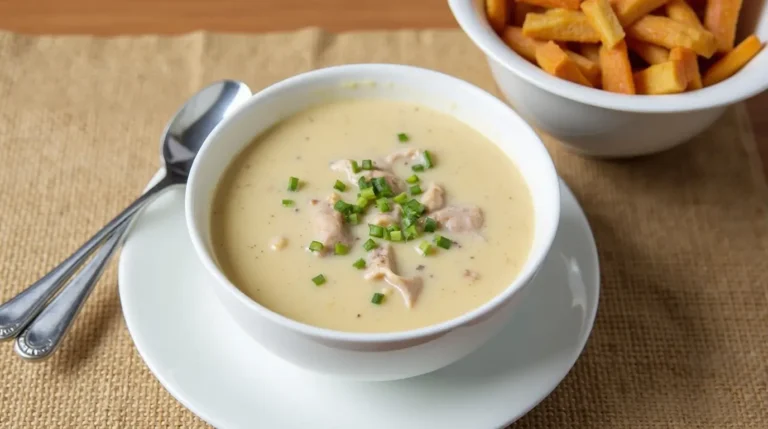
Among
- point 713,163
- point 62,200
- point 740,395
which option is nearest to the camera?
point 740,395

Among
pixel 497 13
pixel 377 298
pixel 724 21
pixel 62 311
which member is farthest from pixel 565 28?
pixel 62 311

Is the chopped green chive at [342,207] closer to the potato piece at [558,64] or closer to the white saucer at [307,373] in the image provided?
the white saucer at [307,373]

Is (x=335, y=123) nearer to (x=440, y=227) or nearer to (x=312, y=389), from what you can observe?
(x=440, y=227)

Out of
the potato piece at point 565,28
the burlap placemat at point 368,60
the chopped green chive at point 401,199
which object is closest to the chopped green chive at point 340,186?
the chopped green chive at point 401,199

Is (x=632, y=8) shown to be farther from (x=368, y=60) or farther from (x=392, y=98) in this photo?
(x=368, y=60)

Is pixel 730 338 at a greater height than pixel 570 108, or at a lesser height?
lesser

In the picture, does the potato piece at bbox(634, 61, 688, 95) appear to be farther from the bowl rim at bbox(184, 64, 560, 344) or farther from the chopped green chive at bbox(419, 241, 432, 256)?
the chopped green chive at bbox(419, 241, 432, 256)

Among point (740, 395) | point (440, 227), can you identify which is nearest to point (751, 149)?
point (740, 395)
